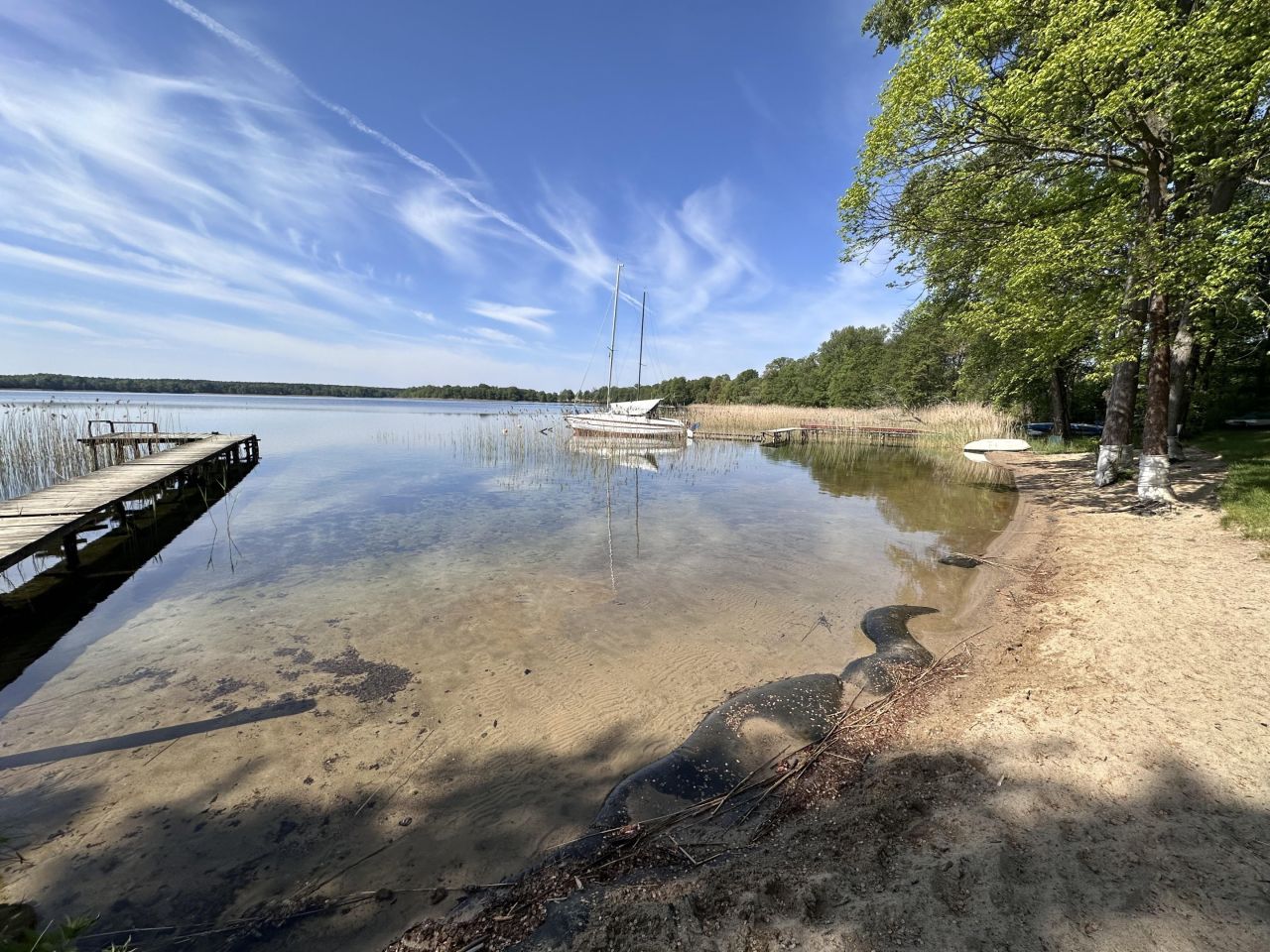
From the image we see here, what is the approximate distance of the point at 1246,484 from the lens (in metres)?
8.88

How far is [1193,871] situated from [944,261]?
1267cm

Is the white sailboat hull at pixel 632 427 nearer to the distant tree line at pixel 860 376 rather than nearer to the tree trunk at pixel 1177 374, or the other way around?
the distant tree line at pixel 860 376

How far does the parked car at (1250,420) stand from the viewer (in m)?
17.3

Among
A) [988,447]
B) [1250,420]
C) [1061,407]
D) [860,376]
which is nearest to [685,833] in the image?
[988,447]

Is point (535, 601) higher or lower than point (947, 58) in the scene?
lower

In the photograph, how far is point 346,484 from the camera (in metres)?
14.4

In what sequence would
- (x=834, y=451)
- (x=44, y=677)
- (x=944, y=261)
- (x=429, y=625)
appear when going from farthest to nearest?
(x=834, y=451) < (x=944, y=261) < (x=429, y=625) < (x=44, y=677)

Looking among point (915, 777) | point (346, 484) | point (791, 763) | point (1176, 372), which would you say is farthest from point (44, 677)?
point (1176, 372)

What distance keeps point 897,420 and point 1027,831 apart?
38.9 metres

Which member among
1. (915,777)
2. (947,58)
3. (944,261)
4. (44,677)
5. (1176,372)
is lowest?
(44,677)

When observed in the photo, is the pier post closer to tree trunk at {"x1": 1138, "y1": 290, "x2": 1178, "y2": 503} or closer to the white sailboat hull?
tree trunk at {"x1": 1138, "y1": 290, "x2": 1178, "y2": 503}

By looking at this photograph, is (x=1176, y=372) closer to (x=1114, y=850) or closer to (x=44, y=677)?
(x=1114, y=850)

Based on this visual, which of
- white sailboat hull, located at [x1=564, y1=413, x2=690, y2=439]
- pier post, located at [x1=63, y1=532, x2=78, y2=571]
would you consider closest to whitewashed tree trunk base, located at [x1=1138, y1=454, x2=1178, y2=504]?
pier post, located at [x1=63, y1=532, x2=78, y2=571]

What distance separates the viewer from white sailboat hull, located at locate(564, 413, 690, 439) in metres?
29.6
